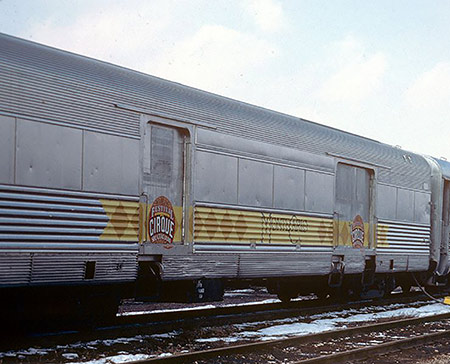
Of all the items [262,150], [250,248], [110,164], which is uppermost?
[262,150]

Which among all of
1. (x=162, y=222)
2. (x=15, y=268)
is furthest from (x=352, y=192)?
(x=15, y=268)

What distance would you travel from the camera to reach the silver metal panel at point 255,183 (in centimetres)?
1034

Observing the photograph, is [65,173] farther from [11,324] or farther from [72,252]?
[11,324]

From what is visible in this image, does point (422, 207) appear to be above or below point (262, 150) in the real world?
below

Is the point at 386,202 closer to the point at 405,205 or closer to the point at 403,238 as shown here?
the point at 405,205

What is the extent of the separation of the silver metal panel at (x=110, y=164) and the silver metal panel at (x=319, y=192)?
13.5 ft

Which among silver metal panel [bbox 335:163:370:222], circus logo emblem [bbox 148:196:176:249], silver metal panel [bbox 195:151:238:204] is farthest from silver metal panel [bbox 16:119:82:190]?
silver metal panel [bbox 335:163:370:222]

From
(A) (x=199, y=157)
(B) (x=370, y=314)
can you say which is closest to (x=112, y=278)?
(A) (x=199, y=157)

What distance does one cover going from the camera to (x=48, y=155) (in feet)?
24.8

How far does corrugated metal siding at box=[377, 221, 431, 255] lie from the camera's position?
14188 millimetres

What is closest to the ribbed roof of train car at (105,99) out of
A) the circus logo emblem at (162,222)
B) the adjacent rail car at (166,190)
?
the adjacent rail car at (166,190)

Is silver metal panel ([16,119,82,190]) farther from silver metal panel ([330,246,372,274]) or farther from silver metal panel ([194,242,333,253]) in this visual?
silver metal panel ([330,246,372,274])

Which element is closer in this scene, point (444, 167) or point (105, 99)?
point (105, 99)

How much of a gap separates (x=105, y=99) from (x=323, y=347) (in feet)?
13.8
